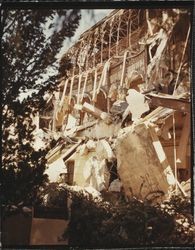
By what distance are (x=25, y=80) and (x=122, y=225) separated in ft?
5.06

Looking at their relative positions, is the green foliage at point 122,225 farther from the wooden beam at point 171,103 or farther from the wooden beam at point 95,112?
the wooden beam at point 171,103

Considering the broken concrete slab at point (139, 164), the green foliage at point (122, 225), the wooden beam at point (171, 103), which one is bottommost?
the green foliage at point (122, 225)

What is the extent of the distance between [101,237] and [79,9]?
2023 millimetres

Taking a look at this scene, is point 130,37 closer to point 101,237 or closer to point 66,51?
point 66,51

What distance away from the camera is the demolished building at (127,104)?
14.0 feet

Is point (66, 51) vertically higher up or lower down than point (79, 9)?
lower down

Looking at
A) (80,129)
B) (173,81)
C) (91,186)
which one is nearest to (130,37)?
(173,81)

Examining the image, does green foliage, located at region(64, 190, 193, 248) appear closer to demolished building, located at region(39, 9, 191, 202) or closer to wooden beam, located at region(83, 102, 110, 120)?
demolished building, located at region(39, 9, 191, 202)

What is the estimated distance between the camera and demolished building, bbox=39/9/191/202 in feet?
14.0

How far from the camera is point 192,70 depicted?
4305 millimetres

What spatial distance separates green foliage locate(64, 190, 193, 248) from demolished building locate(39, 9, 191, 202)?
0.15m

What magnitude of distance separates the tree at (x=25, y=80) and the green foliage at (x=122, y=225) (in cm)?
44

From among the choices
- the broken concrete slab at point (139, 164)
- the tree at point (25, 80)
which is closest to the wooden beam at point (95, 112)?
the broken concrete slab at point (139, 164)

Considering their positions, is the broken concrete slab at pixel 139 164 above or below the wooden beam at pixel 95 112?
below
